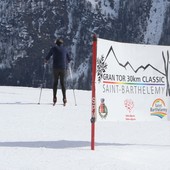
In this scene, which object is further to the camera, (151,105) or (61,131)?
(61,131)

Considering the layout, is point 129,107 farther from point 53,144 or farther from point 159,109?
point 53,144

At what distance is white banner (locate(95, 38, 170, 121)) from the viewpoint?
5.82m

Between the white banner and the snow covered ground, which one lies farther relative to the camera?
the white banner

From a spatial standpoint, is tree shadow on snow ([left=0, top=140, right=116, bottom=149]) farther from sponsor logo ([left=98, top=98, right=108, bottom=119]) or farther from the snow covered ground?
sponsor logo ([left=98, top=98, right=108, bottom=119])

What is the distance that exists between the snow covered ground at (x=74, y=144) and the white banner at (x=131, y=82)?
1.77ft

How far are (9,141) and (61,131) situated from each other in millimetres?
1586

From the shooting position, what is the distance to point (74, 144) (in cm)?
609

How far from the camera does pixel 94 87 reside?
5652 mm

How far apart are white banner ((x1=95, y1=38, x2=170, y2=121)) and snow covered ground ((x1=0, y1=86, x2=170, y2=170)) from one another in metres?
0.54

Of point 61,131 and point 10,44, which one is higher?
point 10,44

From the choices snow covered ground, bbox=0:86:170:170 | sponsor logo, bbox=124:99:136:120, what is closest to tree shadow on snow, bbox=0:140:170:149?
snow covered ground, bbox=0:86:170:170

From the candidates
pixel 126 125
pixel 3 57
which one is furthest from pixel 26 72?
pixel 126 125

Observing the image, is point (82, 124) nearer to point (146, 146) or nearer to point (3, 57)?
point (146, 146)

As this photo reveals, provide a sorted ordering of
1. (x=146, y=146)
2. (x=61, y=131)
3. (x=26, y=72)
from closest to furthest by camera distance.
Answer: (x=146, y=146), (x=61, y=131), (x=26, y=72)
